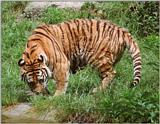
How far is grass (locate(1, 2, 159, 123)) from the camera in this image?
6.90 meters

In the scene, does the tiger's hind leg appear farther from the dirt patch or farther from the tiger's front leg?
the dirt patch

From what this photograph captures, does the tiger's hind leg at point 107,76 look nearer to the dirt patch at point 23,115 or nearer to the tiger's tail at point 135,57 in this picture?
the tiger's tail at point 135,57

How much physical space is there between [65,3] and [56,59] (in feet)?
15.5

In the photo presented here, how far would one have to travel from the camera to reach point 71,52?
27.1ft

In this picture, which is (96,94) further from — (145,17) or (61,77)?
(145,17)

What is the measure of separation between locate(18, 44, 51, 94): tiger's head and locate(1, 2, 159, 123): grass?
0.19m

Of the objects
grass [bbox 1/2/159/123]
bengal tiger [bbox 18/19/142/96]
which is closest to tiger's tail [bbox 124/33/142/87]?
bengal tiger [bbox 18/19/142/96]

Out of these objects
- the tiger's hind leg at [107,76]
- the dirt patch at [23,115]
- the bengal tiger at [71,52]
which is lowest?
the dirt patch at [23,115]

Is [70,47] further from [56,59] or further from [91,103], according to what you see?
[91,103]

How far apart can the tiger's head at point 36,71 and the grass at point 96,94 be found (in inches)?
7.7

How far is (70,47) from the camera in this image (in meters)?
8.28

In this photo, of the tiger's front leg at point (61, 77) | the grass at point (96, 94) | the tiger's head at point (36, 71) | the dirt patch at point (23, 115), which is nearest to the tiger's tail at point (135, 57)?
the grass at point (96, 94)

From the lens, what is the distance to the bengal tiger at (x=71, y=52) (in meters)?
7.85

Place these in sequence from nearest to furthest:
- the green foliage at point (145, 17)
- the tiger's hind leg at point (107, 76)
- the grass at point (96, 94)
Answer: the grass at point (96, 94) → the tiger's hind leg at point (107, 76) → the green foliage at point (145, 17)
